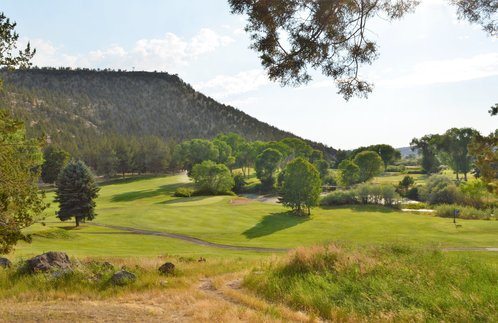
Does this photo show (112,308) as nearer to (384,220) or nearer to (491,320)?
(491,320)

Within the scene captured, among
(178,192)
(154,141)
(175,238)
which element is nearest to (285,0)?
(175,238)

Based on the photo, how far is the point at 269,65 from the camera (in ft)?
35.2

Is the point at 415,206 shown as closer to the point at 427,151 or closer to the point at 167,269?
the point at 427,151

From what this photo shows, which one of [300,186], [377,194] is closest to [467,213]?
[377,194]

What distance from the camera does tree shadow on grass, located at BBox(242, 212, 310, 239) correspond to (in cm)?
5262

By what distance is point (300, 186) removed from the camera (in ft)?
217

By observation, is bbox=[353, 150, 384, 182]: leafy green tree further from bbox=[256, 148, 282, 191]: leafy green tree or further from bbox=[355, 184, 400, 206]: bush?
bbox=[256, 148, 282, 191]: leafy green tree

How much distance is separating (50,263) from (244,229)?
3809 cm

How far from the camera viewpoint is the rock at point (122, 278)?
16953 millimetres

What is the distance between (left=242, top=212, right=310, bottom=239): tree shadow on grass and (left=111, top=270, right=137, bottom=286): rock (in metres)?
33.3

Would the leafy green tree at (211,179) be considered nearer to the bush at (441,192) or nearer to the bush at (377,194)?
the bush at (377,194)

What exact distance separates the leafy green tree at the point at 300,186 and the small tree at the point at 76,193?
30.5 m

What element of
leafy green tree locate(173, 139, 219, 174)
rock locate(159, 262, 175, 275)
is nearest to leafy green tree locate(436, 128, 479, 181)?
leafy green tree locate(173, 139, 219, 174)

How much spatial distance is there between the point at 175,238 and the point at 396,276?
3486cm
